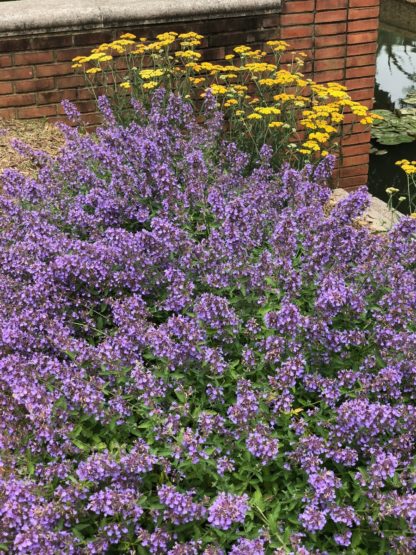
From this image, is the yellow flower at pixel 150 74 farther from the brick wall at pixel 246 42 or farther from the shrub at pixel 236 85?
the brick wall at pixel 246 42

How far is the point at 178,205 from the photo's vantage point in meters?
3.30

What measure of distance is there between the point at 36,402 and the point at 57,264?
2.11 ft

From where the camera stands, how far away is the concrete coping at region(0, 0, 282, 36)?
16.6 ft

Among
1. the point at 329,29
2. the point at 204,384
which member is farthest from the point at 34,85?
the point at 204,384

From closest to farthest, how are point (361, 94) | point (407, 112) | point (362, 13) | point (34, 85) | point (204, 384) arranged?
point (204, 384) → point (34, 85) → point (362, 13) → point (361, 94) → point (407, 112)

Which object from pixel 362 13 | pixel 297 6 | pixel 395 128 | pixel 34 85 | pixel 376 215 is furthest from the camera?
pixel 395 128

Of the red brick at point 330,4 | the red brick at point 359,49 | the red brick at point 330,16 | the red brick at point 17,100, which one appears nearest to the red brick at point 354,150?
the red brick at point 359,49

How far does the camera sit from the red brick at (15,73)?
17.1 ft

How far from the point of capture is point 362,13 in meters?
5.87

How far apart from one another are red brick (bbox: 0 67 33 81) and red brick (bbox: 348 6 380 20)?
298cm

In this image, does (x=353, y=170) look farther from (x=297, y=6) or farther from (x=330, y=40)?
(x=297, y=6)

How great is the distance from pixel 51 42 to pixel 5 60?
41 cm

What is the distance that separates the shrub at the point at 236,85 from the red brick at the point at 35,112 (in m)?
0.42

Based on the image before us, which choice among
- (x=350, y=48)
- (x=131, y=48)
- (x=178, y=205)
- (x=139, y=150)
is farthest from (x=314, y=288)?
(x=350, y=48)
